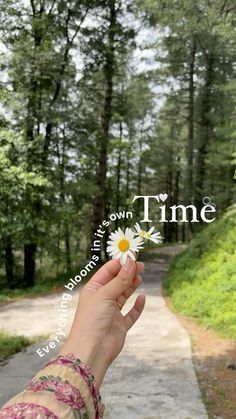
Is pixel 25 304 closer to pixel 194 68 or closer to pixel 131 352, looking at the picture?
pixel 131 352

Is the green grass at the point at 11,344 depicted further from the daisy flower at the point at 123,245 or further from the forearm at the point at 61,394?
the forearm at the point at 61,394

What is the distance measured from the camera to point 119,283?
770 millimetres

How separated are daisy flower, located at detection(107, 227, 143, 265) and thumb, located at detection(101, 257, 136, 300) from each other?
0.06 ft


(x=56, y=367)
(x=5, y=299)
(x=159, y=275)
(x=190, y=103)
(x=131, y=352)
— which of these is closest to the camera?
(x=56, y=367)

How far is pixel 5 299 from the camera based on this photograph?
11.1 m

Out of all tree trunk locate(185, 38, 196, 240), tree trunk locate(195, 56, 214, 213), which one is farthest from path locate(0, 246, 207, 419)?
tree trunk locate(195, 56, 214, 213)

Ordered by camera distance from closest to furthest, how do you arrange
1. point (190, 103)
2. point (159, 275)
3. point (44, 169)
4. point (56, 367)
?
point (56, 367) < point (44, 169) < point (159, 275) < point (190, 103)

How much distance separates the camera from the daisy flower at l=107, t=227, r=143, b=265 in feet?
2.73

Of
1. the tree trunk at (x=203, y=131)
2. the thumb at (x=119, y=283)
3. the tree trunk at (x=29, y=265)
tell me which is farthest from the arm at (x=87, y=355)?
the tree trunk at (x=203, y=131)

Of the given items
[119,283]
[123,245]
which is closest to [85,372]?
[119,283]

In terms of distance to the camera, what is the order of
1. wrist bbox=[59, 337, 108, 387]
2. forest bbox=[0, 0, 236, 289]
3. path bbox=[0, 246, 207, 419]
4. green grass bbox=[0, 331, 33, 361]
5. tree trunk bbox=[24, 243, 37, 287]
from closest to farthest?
1. wrist bbox=[59, 337, 108, 387]
2. path bbox=[0, 246, 207, 419]
3. green grass bbox=[0, 331, 33, 361]
4. forest bbox=[0, 0, 236, 289]
5. tree trunk bbox=[24, 243, 37, 287]

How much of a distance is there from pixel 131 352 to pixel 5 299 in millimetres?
5557

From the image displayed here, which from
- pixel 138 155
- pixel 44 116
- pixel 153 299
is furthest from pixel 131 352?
pixel 138 155

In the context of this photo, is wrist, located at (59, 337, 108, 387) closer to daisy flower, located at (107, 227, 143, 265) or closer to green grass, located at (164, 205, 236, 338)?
daisy flower, located at (107, 227, 143, 265)
